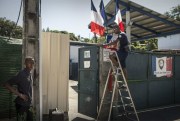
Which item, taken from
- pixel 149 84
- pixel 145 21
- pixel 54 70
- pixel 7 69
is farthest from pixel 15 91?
pixel 145 21

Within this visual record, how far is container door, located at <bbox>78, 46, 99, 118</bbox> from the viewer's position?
371 inches

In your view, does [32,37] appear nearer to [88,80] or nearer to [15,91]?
[15,91]

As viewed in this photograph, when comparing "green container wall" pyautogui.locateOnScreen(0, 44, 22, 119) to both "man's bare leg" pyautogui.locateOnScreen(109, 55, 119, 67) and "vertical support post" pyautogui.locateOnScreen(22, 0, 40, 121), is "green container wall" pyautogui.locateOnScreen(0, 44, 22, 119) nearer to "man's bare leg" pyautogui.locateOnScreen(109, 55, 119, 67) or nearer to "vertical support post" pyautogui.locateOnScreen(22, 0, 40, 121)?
"vertical support post" pyautogui.locateOnScreen(22, 0, 40, 121)

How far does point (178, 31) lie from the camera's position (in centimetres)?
1823

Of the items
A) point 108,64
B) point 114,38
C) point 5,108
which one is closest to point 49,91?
point 5,108

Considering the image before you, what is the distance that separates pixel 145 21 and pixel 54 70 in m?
10.3

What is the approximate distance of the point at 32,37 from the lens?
5.90 metres

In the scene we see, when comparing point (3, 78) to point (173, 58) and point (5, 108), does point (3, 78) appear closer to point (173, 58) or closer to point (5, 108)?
point (5, 108)

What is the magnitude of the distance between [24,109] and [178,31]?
15.5m

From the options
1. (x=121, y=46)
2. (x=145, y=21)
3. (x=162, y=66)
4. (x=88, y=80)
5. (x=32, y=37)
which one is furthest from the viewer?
(x=145, y=21)

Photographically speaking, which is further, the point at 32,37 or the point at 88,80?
the point at 88,80

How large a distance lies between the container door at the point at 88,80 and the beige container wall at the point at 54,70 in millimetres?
1051

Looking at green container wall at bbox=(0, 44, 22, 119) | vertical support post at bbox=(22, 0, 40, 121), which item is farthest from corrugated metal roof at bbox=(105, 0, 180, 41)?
vertical support post at bbox=(22, 0, 40, 121)

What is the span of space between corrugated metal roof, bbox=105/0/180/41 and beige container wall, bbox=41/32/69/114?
739 cm
